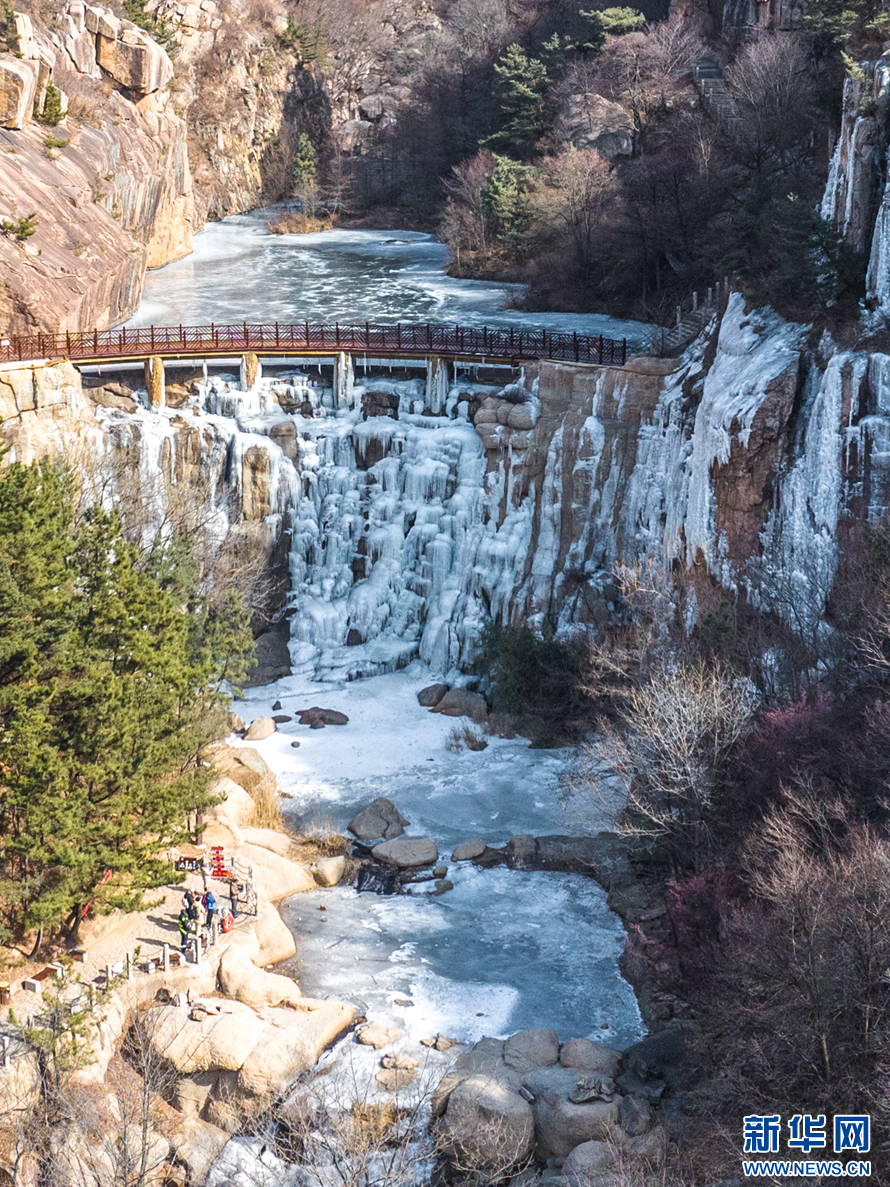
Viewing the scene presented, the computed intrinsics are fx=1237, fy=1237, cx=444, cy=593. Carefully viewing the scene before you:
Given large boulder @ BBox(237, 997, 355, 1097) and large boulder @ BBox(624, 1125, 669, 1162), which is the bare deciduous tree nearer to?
large boulder @ BBox(624, 1125, 669, 1162)

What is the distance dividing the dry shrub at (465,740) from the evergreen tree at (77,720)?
1018cm

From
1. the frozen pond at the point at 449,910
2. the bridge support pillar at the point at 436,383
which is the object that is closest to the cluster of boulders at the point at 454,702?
the frozen pond at the point at 449,910

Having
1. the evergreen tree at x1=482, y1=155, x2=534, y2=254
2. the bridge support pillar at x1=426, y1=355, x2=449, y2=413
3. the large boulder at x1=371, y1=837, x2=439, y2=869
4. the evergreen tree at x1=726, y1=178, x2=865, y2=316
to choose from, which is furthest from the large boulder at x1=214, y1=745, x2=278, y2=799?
the evergreen tree at x1=482, y1=155, x2=534, y2=254

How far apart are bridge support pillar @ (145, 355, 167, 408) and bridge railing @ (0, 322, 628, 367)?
1.26 feet

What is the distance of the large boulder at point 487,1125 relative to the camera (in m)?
18.4

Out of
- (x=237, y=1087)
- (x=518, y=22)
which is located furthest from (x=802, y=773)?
(x=518, y=22)

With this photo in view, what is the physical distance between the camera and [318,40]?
81312mm

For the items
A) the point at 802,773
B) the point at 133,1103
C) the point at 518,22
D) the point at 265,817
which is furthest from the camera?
the point at 518,22

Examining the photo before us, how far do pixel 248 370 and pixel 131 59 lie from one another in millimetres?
27646

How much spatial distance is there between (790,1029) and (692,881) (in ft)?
16.6

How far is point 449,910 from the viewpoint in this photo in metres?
25.9

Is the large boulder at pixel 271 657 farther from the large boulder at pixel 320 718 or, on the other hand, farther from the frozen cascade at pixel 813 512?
the frozen cascade at pixel 813 512

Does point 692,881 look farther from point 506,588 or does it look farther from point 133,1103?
point 506,588

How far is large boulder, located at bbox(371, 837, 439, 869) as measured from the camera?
27.5 m
